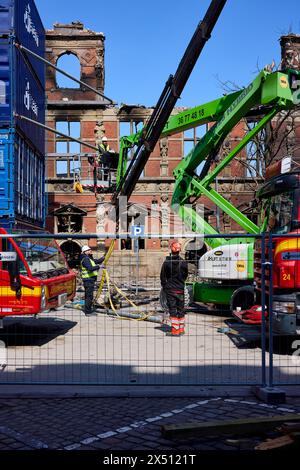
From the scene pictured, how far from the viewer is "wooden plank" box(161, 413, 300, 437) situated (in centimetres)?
411

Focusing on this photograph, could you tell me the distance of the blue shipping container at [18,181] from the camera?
9.76 metres

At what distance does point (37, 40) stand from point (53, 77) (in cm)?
1919

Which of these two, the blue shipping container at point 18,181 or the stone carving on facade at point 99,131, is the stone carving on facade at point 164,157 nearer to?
the stone carving on facade at point 99,131

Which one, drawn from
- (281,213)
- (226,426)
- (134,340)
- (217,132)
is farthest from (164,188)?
(226,426)

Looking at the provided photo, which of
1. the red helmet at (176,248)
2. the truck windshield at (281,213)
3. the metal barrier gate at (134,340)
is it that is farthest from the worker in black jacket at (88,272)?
the truck windshield at (281,213)

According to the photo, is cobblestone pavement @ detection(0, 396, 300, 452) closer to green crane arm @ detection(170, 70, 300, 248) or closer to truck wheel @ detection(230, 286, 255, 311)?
truck wheel @ detection(230, 286, 255, 311)

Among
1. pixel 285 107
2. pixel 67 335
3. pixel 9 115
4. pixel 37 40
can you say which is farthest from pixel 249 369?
pixel 37 40

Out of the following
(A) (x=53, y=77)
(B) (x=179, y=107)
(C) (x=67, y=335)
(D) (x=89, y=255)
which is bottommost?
(C) (x=67, y=335)

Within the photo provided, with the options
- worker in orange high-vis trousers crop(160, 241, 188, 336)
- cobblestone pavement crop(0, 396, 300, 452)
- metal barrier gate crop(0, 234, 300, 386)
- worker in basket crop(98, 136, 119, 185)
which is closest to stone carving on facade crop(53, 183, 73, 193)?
worker in basket crop(98, 136, 119, 185)

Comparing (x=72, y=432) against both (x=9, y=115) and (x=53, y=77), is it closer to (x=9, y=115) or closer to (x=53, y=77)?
(x=9, y=115)

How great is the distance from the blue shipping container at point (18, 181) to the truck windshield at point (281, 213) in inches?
199

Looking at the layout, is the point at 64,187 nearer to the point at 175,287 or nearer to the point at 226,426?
the point at 175,287

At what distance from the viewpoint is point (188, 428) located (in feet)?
13.5

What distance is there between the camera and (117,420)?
181 inches
